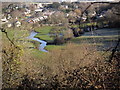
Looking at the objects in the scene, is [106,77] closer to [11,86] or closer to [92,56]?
[92,56]

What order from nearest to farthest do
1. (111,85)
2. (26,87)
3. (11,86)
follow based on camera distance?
(111,85) → (26,87) → (11,86)

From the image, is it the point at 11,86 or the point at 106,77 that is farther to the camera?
the point at 11,86

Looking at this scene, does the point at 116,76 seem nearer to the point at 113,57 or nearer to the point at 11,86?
the point at 113,57

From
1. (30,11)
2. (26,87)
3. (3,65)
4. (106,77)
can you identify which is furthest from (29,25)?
(106,77)

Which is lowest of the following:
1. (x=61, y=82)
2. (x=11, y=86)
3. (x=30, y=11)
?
(x=11, y=86)

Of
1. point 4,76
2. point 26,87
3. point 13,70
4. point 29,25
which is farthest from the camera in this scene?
point 29,25

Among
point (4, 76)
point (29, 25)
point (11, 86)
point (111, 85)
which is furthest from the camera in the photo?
point (29, 25)

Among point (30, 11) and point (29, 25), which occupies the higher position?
point (30, 11)

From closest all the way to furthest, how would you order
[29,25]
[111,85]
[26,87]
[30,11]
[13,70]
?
[111,85], [26,87], [13,70], [30,11], [29,25]

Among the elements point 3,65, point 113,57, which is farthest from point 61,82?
point 3,65
